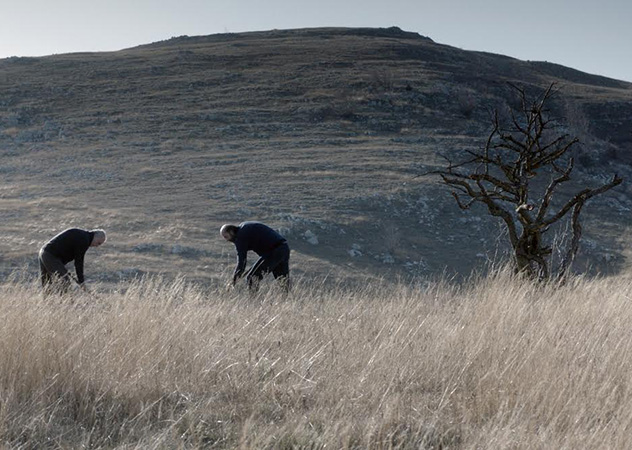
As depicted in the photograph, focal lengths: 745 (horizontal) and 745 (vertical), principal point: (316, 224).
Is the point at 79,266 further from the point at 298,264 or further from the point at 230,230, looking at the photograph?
the point at 298,264

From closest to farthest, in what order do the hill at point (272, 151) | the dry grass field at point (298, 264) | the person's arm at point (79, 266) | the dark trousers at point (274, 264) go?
the dry grass field at point (298, 264) < the person's arm at point (79, 266) < the dark trousers at point (274, 264) < the hill at point (272, 151)

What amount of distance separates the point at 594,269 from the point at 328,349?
57.7 ft

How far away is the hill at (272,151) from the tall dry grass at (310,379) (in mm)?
9515

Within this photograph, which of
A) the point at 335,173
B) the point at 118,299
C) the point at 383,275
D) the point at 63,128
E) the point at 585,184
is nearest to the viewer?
the point at 118,299

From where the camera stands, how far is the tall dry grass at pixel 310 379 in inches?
131

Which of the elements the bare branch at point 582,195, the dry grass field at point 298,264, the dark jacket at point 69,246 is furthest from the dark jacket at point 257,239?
the bare branch at point 582,195

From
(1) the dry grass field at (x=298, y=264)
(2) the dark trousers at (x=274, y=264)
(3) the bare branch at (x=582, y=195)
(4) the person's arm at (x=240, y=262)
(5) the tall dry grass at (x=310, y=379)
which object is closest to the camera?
(5) the tall dry grass at (x=310, y=379)

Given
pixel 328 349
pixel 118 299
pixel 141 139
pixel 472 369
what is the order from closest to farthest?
pixel 472 369 → pixel 328 349 → pixel 118 299 → pixel 141 139

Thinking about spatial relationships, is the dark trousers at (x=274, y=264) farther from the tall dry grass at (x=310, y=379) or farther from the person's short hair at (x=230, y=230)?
the tall dry grass at (x=310, y=379)

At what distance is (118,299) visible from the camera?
557cm

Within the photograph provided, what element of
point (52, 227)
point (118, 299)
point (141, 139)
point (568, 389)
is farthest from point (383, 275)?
point (141, 139)

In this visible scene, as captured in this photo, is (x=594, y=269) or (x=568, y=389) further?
(x=594, y=269)

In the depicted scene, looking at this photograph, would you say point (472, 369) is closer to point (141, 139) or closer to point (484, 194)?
point (484, 194)

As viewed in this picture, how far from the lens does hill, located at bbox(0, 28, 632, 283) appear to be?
20.1 metres
